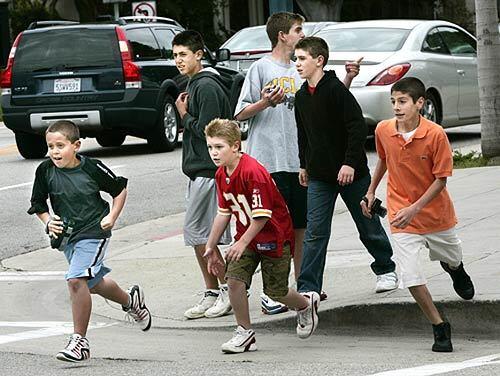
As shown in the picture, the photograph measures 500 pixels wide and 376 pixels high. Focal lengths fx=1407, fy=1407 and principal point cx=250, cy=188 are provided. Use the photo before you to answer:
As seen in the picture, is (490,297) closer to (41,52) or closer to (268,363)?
(268,363)

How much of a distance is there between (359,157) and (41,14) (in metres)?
33.5

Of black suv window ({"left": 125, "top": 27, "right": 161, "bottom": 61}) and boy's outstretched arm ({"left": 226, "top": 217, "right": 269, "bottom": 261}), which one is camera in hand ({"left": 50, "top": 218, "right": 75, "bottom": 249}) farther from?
black suv window ({"left": 125, "top": 27, "right": 161, "bottom": 61})

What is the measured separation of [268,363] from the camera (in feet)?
24.9

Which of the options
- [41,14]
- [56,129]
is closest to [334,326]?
[56,129]

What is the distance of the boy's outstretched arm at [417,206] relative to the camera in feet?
25.0

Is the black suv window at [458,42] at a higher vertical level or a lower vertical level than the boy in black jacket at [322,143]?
lower

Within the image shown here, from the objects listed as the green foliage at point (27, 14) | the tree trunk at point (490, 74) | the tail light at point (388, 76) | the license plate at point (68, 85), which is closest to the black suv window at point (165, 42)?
the license plate at point (68, 85)

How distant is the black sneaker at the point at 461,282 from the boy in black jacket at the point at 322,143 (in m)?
0.79

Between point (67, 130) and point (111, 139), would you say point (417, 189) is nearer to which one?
point (67, 130)

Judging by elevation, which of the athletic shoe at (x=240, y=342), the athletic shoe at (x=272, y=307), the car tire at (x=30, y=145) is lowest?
the car tire at (x=30, y=145)

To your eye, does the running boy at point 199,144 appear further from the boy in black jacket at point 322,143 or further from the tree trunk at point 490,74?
the tree trunk at point 490,74

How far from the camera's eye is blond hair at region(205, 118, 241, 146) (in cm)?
786

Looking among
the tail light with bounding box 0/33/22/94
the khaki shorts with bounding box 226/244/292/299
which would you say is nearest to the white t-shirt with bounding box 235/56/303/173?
the khaki shorts with bounding box 226/244/292/299

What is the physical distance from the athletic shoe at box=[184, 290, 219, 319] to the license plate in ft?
31.1
